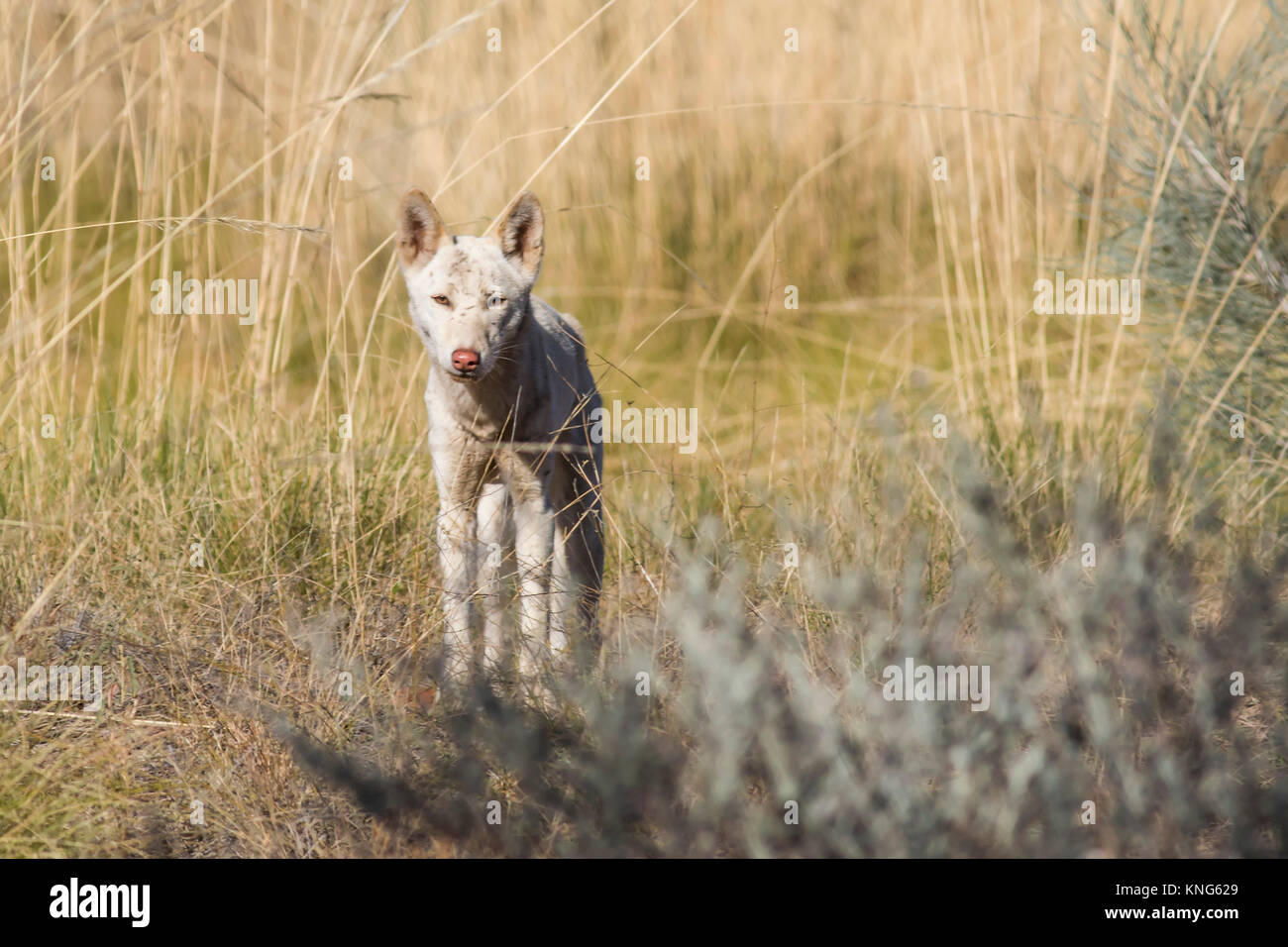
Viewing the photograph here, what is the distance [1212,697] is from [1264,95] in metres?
3.01

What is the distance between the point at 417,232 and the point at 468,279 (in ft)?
0.77

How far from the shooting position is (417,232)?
329 cm

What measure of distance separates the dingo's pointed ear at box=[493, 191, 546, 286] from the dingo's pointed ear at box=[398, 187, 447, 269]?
0.16m

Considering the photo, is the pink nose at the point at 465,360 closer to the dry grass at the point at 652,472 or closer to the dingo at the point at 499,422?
the dingo at the point at 499,422

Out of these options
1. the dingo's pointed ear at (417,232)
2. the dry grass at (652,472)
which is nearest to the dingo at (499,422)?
the dingo's pointed ear at (417,232)

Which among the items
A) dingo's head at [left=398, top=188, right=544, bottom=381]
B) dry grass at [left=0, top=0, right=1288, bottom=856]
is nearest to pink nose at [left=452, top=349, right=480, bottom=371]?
dingo's head at [left=398, top=188, right=544, bottom=381]

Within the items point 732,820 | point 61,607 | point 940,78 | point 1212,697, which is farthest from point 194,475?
point 940,78

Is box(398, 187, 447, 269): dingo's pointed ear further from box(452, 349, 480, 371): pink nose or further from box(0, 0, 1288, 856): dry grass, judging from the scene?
box(452, 349, 480, 371): pink nose

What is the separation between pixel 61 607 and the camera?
3064 millimetres

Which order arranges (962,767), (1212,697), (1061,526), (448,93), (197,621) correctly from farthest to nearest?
(448,93)
(1061,526)
(197,621)
(1212,697)
(962,767)

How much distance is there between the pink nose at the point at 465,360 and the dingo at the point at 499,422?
2cm

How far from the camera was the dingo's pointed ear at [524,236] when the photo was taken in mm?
3297

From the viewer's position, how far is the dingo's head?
305 centimetres
